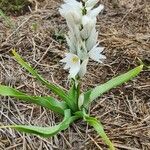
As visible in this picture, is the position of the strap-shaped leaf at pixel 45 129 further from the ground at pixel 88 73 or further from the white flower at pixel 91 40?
the white flower at pixel 91 40

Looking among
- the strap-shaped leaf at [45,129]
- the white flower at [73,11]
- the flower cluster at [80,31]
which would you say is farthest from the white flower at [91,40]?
the strap-shaped leaf at [45,129]

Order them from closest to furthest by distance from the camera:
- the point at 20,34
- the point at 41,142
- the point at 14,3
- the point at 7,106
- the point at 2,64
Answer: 1. the point at 41,142
2. the point at 7,106
3. the point at 2,64
4. the point at 20,34
5. the point at 14,3

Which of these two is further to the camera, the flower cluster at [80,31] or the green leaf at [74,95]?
the green leaf at [74,95]

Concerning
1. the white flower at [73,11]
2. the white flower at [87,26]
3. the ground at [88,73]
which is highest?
the white flower at [73,11]

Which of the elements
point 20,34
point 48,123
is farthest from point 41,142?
point 20,34

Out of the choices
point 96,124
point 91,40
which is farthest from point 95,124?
point 91,40

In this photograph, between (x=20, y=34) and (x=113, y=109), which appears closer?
(x=113, y=109)

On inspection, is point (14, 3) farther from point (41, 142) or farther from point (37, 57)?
point (41, 142)
